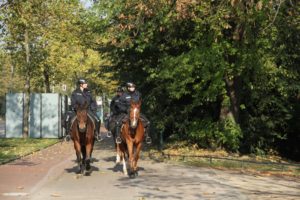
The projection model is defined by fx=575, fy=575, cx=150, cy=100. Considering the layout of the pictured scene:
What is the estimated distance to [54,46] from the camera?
35469 millimetres

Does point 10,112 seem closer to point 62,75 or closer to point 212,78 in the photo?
point 62,75

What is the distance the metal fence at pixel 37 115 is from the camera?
34.9 meters

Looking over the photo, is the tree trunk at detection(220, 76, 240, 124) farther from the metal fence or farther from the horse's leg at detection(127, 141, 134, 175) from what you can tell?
the metal fence

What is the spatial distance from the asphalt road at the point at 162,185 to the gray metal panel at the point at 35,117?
16.8 meters

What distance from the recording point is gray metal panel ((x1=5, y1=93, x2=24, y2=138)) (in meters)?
35.0

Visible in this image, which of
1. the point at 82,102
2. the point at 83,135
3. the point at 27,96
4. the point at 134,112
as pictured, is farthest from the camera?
the point at 27,96

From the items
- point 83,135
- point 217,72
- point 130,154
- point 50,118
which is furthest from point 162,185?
point 50,118

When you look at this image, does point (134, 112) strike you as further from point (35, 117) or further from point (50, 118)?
point (35, 117)

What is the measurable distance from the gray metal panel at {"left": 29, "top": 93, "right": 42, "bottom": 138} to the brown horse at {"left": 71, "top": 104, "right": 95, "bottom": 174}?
739 inches

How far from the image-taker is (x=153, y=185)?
1422cm

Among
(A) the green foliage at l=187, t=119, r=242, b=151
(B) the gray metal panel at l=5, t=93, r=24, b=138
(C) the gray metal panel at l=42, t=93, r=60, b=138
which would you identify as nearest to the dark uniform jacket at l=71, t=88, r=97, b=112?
(A) the green foliage at l=187, t=119, r=242, b=151

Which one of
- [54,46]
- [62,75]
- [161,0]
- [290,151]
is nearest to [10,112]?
[54,46]

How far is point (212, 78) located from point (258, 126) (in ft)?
17.5

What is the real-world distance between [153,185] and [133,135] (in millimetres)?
2673
